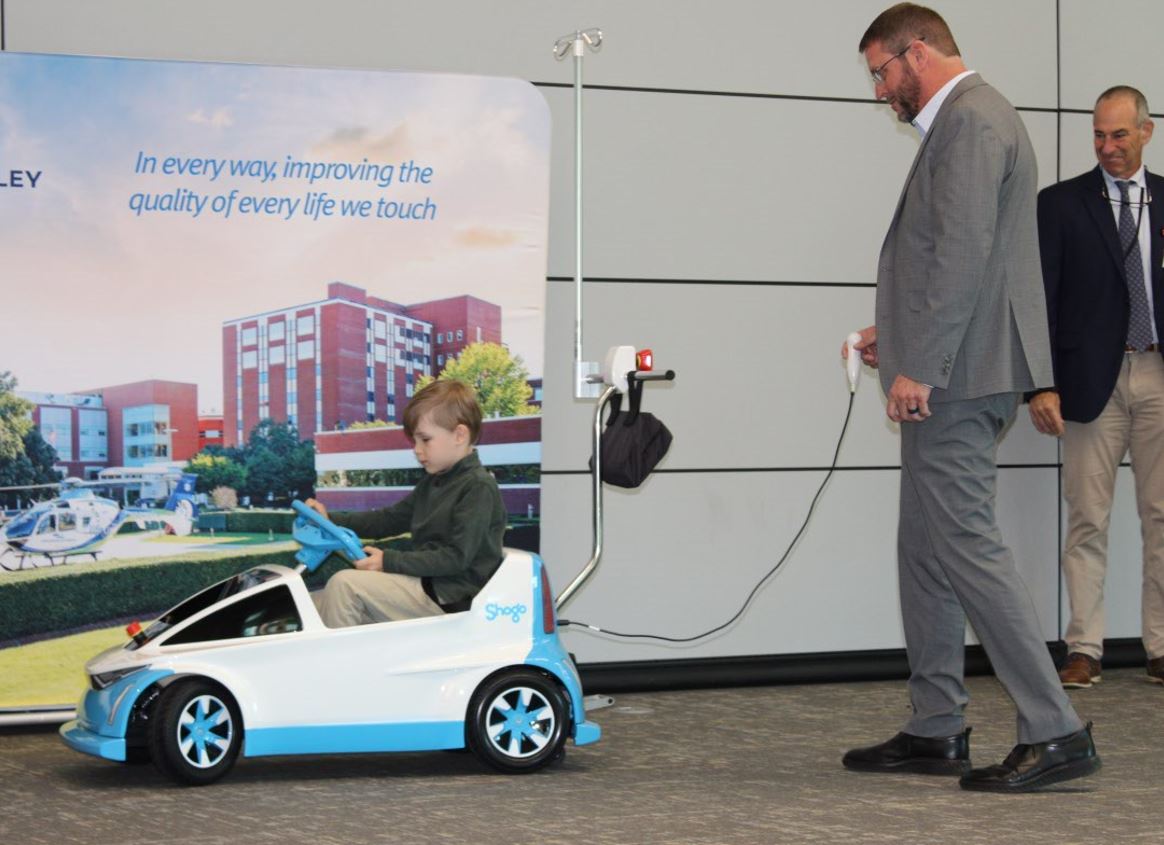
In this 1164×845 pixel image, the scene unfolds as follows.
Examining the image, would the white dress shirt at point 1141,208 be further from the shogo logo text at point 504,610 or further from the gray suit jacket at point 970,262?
the shogo logo text at point 504,610

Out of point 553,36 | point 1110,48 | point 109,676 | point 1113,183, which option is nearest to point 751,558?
point 1113,183

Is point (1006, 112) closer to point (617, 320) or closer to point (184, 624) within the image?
point (617, 320)

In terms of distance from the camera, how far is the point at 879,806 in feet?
9.56

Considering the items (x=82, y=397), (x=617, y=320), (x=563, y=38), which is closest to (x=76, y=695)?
(x=82, y=397)

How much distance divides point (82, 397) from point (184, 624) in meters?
0.95

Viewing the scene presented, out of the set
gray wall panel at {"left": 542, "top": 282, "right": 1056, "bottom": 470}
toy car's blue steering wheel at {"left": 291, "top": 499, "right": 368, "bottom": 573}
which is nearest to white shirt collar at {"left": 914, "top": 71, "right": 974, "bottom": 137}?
gray wall panel at {"left": 542, "top": 282, "right": 1056, "bottom": 470}

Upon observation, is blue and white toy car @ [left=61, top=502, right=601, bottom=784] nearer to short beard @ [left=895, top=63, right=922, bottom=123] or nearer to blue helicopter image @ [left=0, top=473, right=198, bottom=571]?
blue helicopter image @ [left=0, top=473, right=198, bottom=571]

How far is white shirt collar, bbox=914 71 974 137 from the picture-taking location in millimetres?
3229

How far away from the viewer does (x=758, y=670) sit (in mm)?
4656

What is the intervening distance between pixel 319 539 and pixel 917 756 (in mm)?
1366

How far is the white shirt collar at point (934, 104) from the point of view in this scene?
3229mm

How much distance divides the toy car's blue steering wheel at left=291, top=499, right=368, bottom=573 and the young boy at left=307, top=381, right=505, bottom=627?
0.04 metres

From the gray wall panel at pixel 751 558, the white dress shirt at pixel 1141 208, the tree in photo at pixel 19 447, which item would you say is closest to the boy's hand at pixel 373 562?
the tree in photo at pixel 19 447

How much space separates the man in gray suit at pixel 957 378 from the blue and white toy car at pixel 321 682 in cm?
73
